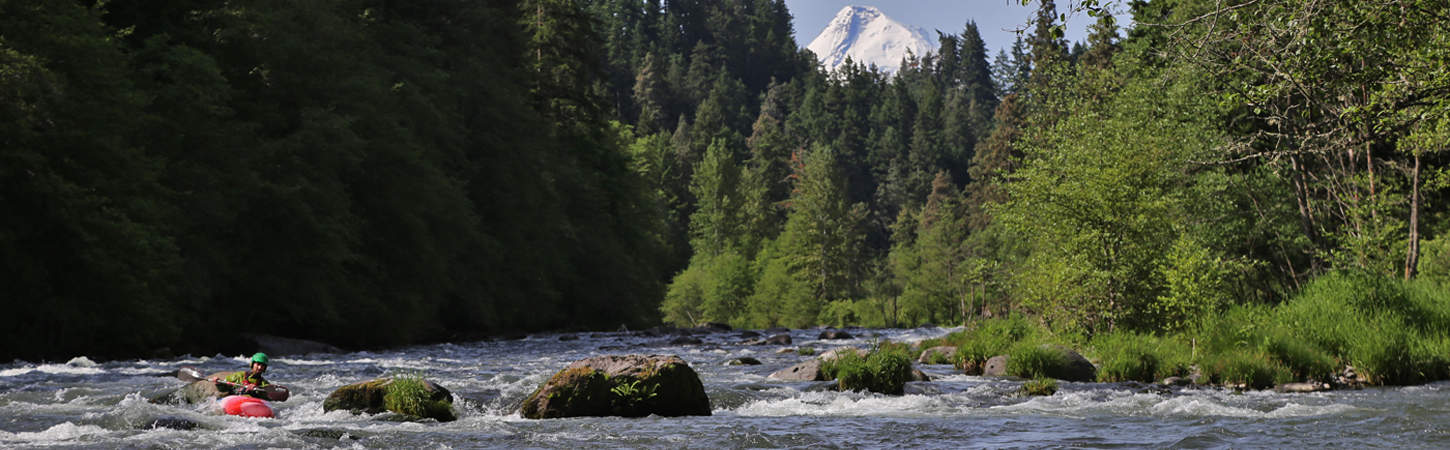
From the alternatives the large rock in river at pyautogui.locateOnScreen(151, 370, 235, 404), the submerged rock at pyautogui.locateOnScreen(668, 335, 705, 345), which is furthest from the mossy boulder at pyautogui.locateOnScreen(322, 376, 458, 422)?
the submerged rock at pyautogui.locateOnScreen(668, 335, 705, 345)

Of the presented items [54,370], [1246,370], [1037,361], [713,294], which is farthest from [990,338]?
[713,294]

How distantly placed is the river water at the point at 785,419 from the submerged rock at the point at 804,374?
446 mm

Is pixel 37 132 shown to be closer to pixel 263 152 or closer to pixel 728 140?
pixel 263 152

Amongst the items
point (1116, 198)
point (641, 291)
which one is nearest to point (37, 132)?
point (1116, 198)

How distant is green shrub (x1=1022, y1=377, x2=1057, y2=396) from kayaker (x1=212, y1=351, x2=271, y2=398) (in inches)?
386

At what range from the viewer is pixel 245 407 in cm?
1188

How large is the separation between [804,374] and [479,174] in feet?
93.3

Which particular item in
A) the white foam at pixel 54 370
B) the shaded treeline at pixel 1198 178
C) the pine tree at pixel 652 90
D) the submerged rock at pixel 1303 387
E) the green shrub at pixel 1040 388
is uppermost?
the pine tree at pixel 652 90

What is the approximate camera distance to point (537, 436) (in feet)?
35.5

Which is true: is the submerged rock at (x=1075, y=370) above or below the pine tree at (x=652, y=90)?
below

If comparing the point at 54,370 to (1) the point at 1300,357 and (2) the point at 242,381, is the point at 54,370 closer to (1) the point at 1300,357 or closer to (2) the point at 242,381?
(2) the point at 242,381

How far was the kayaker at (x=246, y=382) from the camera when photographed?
12523 millimetres

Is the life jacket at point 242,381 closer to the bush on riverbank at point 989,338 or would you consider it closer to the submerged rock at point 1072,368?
the submerged rock at point 1072,368

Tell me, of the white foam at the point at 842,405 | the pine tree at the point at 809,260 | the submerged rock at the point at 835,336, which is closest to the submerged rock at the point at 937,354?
the white foam at the point at 842,405
